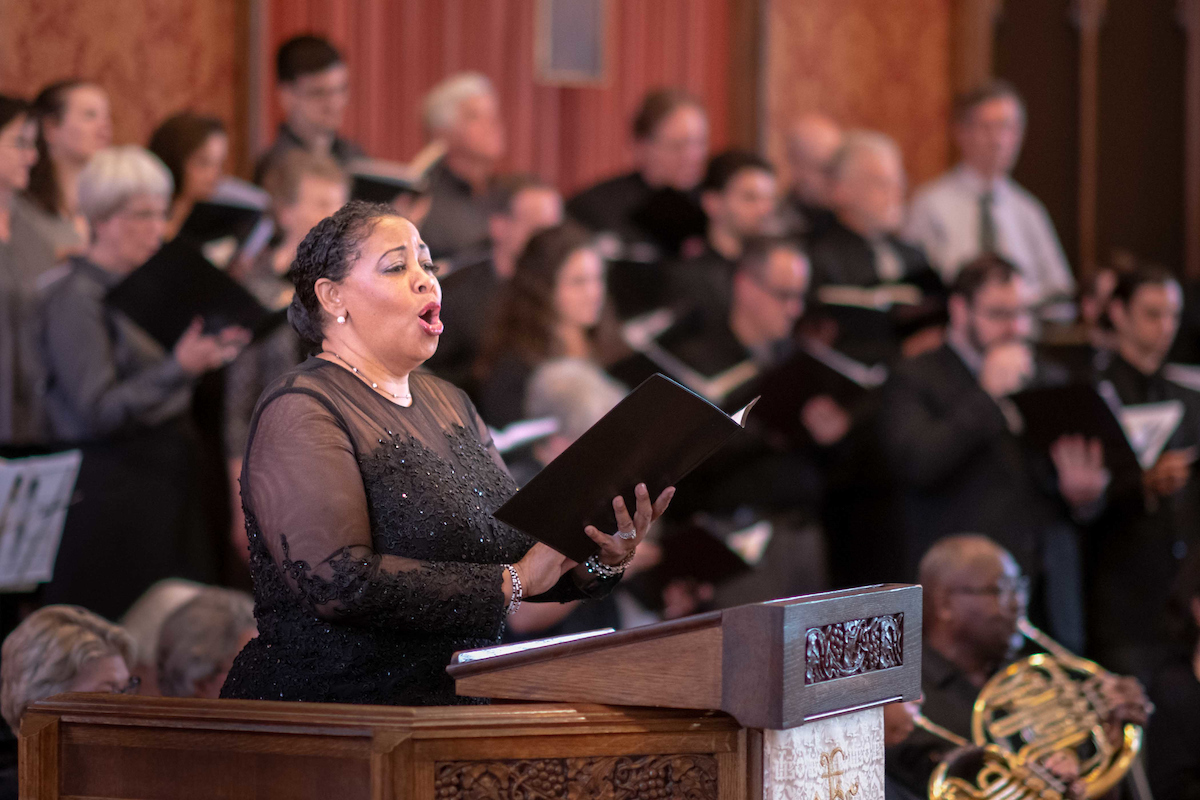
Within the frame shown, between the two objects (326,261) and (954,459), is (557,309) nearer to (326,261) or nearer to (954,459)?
(954,459)

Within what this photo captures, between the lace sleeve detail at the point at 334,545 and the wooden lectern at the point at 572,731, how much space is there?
0.31 ft

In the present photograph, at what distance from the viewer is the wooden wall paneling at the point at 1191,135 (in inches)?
320

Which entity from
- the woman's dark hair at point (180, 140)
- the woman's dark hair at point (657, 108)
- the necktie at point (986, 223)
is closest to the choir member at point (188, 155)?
the woman's dark hair at point (180, 140)

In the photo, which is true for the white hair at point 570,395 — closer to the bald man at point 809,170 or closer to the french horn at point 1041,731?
the french horn at point 1041,731

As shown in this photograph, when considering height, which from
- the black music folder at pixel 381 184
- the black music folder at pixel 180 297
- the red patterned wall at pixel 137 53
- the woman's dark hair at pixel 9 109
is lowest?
the black music folder at pixel 180 297

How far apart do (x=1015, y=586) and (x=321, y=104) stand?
8.90ft

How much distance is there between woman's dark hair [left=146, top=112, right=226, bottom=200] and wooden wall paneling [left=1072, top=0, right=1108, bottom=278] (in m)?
5.16

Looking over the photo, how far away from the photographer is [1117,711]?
3.22m

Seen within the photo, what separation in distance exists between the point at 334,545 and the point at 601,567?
0.43m

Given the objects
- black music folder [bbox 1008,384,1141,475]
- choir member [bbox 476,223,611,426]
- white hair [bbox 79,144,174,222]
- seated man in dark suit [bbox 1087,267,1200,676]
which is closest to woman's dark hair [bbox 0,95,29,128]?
white hair [bbox 79,144,174,222]

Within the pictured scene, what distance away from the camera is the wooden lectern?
1.82 meters

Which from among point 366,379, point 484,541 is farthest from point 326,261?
point 484,541

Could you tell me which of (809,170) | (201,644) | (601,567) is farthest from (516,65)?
(601,567)

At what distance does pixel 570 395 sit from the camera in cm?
415
